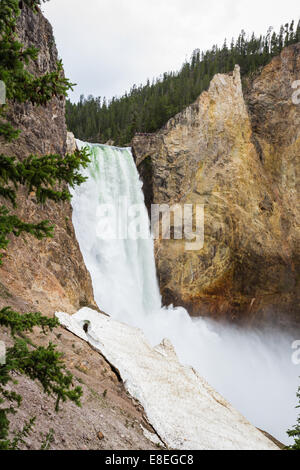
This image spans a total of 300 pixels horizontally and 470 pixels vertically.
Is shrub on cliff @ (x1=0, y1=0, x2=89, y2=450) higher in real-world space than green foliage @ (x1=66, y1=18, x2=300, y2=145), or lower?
lower

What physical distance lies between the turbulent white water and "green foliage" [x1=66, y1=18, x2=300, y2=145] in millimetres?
13084

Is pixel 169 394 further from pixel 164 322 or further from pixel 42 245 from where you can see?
pixel 164 322

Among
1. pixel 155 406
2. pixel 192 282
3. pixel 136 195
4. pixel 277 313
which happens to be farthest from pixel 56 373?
pixel 277 313

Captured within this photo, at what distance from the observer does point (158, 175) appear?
29344 millimetres

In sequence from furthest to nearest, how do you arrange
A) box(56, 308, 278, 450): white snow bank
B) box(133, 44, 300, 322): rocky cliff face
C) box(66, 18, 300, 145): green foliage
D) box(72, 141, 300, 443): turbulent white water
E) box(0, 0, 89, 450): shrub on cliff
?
box(66, 18, 300, 145): green foliage, box(133, 44, 300, 322): rocky cliff face, box(72, 141, 300, 443): turbulent white water, box(56, 308, 278, 450): white snow bank, box(0, 0, 89, 450): shrub on cliff

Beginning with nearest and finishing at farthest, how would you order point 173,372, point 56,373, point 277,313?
point 56,373 < point 173,372 < point 277,313

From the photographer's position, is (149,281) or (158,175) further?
(158,175)

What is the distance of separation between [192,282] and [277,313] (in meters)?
9.47

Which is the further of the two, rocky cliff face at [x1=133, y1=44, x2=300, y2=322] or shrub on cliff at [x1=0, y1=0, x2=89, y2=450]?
rocky cliff face at [x1=133, y1=44, x2=300, y2=322]

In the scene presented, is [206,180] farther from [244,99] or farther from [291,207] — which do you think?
[244,99]

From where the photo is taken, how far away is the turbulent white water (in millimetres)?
21688

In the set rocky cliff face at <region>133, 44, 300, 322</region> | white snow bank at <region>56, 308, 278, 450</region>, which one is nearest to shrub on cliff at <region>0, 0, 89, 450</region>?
white snow bank at <region>56, 308, 278, 450</region>

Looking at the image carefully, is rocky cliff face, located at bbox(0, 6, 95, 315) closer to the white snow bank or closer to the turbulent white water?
the white snow bank

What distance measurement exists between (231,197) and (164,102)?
18.2 meters
